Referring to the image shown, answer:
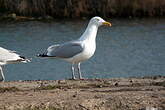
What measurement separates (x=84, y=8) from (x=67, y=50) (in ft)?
75.8

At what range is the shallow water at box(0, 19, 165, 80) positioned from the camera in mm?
18359

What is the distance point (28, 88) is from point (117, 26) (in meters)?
19.3

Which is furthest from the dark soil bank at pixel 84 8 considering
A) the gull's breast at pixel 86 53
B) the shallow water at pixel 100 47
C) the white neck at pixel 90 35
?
the gull's breast at pixel 86 53

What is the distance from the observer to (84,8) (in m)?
35.7

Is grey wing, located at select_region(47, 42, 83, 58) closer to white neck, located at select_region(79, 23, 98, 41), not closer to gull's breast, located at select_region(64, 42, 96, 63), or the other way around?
gull's breast, located at select_region(64, 42, 96, 63)

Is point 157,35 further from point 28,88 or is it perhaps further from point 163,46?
point 28,88

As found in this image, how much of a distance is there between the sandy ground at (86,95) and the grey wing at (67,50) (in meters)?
0.95

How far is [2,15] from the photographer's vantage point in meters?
35.4

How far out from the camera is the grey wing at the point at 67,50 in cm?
1266

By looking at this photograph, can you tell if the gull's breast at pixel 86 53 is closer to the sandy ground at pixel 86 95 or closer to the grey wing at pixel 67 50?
the grey wing at pixel 67 50

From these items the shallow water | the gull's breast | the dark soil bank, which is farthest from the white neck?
the dark soil bank

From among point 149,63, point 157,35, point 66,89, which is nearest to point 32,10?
point 157,35

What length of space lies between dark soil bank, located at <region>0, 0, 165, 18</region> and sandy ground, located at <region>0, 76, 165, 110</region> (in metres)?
22.6

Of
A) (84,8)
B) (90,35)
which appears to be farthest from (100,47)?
(84,8)
